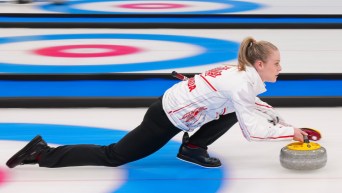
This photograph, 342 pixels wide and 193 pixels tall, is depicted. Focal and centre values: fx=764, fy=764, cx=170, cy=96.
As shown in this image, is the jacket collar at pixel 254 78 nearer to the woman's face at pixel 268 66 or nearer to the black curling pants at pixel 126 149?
the woman's face at pixel 268 66

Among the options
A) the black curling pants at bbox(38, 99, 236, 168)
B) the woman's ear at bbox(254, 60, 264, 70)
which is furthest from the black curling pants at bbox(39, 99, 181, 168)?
the woman's ear at bbox(254, 60, 264, 70)

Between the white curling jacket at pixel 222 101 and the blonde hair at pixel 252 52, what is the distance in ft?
0.11

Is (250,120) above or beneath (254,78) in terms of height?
beneath

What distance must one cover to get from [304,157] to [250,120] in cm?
28

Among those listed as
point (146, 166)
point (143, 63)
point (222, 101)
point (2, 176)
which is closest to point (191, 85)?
point (222, 101)

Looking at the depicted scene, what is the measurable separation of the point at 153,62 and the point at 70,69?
0.68 meters

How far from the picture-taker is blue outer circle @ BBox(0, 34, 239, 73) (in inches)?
220

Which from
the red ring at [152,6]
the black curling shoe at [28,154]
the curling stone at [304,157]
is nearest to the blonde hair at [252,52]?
the curling stone at [304,157]

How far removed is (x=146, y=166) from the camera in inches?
129

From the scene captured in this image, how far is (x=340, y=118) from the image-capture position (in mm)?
4191

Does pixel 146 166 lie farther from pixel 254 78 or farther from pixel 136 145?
pixel 254 78

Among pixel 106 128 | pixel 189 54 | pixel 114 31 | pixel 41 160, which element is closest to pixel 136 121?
pixel 106 128

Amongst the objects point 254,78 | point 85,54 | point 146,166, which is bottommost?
point 85,54

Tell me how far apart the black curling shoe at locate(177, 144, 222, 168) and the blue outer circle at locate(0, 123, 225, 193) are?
26 mm
